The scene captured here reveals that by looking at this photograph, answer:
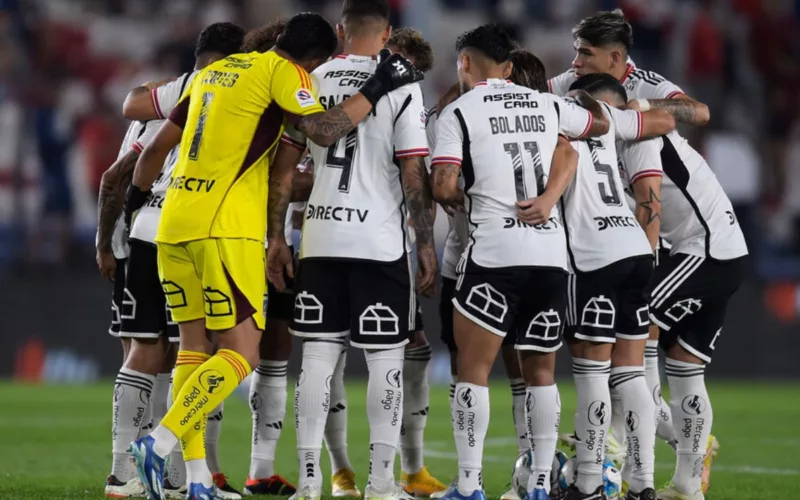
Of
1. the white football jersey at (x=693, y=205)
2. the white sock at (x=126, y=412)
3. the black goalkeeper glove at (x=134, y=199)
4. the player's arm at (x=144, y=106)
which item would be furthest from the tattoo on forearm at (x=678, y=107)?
the white sock at (x=126, y=412)

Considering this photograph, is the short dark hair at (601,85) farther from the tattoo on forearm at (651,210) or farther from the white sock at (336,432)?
the white sock at (336,432)

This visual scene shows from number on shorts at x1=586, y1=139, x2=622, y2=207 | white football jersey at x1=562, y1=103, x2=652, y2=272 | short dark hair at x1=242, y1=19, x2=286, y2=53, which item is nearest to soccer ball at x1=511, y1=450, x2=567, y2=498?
white football jersey at x1=562, y1=103, x2=652, y2=272

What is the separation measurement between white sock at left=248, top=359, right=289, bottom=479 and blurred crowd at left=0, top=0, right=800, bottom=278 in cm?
950

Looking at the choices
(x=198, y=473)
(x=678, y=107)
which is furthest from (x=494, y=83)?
(x=198, y=473)

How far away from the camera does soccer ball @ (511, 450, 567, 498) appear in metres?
6.49

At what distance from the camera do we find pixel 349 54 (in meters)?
6.50

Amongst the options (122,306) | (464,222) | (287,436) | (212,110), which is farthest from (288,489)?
(287,436)

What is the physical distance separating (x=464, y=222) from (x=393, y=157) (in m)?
0.92

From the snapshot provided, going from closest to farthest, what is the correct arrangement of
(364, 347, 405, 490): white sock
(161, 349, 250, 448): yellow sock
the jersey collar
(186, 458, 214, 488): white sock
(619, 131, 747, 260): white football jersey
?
1. (161, 349, 250, 448): yellow sock
2. (186, 458, 214, 488): white sock
3. (364, 347, 405, 490): white sock
4. the jersey collar
5. (619, 131, 747, 260): white football jersey

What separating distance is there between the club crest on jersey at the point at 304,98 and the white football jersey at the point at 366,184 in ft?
1.15

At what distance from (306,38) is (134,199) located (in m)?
1.37

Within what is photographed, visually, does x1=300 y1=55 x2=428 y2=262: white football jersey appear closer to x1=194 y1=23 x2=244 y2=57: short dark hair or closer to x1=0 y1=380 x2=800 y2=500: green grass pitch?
x1=194 y1=23 x2=244 y2=57: short dark hair

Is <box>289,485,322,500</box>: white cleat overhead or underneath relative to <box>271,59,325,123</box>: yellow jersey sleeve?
underneath

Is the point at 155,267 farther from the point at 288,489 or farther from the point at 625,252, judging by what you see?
the point at 625,252
